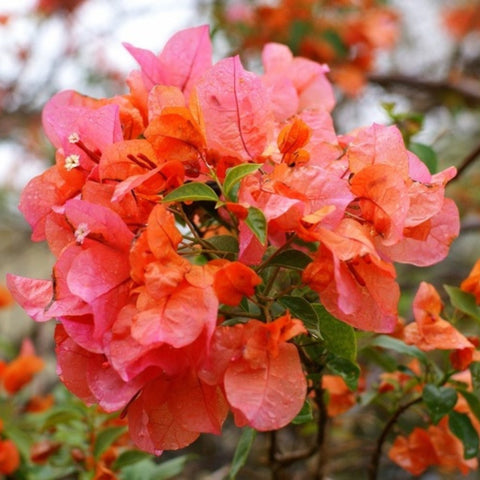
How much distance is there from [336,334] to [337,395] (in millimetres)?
297

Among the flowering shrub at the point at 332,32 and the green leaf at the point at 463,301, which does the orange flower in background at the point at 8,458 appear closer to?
the green leaf at the point at 463,301

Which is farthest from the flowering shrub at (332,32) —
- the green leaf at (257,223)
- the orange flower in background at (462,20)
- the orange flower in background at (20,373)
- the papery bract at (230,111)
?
the green leaf at (257,223)

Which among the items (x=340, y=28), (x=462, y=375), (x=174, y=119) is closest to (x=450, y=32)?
(x=340, y=28)

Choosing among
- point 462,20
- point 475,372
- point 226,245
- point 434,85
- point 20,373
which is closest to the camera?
point 226,245

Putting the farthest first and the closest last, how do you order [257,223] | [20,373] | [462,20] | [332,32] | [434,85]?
[462,20] → [434,85] → [332,32] → [20,373] → [257,223]

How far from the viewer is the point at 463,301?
728 millimetres

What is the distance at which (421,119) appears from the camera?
1048 millimetres

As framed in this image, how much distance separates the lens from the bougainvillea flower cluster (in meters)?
0.51

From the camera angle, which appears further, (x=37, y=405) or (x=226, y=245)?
(x=37, y=405)

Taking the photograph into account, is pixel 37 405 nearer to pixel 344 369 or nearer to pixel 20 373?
pixel 20 373

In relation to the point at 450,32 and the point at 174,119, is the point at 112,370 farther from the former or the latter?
the point at 450,32

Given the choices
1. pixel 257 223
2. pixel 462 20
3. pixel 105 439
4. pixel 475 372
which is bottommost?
pixel 462 20

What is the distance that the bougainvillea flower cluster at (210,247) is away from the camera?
51 cm

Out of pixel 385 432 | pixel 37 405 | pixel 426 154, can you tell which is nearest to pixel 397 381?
pixel 385 432
